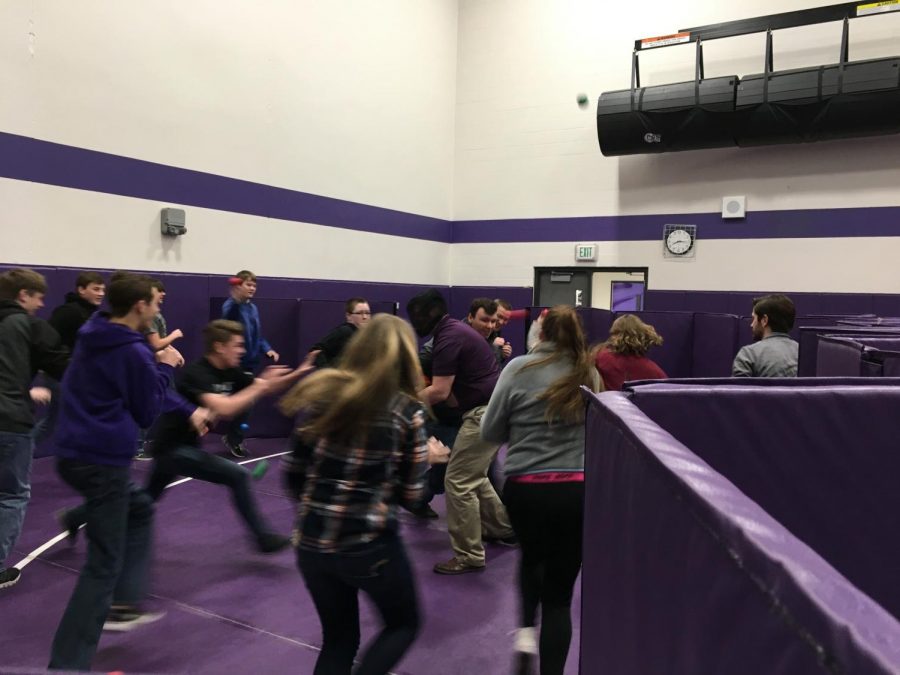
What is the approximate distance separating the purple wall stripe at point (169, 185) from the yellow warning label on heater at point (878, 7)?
7642 millimetres

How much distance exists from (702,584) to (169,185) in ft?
26.9

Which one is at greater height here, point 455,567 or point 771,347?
point 771,347

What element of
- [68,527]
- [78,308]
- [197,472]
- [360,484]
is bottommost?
[68,527]

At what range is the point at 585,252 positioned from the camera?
12.4 metres

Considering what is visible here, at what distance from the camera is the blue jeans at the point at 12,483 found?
3648 millimetres

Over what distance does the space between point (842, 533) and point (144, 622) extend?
3247 millimetres

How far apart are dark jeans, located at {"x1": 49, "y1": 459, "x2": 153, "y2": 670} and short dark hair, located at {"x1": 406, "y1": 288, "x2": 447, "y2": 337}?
6.36 feet

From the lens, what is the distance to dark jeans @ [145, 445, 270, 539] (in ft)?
12.9

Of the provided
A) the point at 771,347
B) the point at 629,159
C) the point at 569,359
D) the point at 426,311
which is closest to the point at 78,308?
the point at 426,311

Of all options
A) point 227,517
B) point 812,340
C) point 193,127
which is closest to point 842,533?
point 812,340

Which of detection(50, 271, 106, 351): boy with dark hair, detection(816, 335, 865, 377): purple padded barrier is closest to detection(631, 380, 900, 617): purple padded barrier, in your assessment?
detection(816, 335, 865, 377): purple padded barrier

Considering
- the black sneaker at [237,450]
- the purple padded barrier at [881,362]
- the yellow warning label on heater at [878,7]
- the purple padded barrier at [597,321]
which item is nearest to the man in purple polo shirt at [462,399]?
the purple padded barrier at [881,362]

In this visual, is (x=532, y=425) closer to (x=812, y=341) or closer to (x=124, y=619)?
(x=124, y=619)

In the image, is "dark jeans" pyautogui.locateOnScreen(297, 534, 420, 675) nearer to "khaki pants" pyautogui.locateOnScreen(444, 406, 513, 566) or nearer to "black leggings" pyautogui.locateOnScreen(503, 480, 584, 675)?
"black leggings" pyautogui.locateOnScreen(503, 480, 584, 675)
